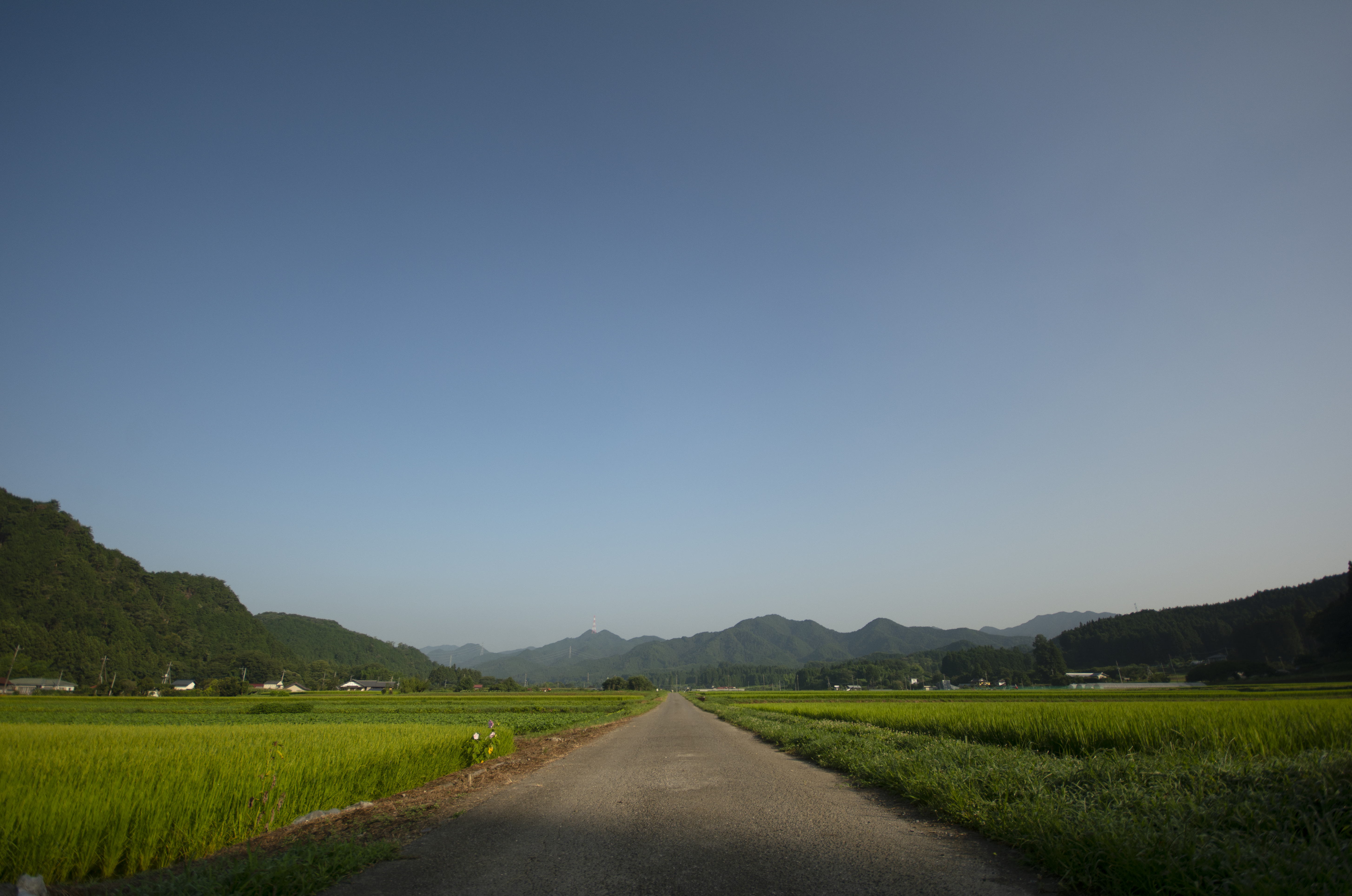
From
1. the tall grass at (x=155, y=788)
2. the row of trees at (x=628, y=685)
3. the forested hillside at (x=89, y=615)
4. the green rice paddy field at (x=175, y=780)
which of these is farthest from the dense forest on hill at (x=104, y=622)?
the tall grass at (x=155, y=788)

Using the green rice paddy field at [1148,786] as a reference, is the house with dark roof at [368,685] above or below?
below

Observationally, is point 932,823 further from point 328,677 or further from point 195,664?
point 328,677

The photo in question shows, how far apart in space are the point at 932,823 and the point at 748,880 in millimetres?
3537

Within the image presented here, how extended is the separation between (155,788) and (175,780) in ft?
1.20

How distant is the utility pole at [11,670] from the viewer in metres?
82.4

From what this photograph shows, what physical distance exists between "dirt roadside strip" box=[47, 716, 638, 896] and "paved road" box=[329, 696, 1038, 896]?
0.47m

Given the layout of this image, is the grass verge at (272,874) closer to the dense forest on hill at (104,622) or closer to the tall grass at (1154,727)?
the tall grass at (1154,727)

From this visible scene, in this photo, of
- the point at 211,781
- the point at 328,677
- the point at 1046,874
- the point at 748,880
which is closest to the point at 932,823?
the point at 1046,874

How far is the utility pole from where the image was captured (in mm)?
82375

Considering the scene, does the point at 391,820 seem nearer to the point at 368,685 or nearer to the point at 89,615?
the point at 89,615

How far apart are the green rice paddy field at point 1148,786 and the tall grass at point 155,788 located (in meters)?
9.11

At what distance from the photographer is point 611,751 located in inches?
704

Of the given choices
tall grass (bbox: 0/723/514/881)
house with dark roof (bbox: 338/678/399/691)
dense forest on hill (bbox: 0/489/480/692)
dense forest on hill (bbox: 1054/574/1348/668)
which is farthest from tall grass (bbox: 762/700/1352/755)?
house with dark roof (bbox: 338/678/399/691)

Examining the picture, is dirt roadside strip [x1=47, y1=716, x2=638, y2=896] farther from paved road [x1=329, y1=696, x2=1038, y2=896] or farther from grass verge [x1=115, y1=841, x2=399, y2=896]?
paved road [x1=329, y1=696, x2=1038, y2=896]
